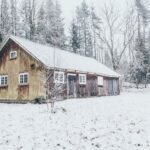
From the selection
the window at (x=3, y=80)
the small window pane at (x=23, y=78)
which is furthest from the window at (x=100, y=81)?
the window at (x=3, y=80)

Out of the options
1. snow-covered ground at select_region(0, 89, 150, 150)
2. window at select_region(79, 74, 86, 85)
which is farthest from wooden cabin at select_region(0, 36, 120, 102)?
snow-covered ground at select_region(0, 89, 150, 150)

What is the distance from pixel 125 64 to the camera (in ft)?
223

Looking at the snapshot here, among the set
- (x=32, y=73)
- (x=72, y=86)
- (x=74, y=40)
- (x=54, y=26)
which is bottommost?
(x=72, y=86)

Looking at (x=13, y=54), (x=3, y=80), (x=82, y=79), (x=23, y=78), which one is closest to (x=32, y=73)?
(x=23, y=78)

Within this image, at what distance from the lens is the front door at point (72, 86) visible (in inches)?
1120

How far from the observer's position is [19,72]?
2752cm

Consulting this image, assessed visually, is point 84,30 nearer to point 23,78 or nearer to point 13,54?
point 13,54

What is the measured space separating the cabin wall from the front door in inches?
154

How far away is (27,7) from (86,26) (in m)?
14.5

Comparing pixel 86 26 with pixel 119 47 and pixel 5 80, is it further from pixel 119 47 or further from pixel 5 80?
pixel 5 80

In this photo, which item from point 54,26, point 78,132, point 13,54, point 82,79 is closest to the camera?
point 78,132

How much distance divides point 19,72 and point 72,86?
562 centimetres

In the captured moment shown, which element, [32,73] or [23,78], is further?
[23,78]

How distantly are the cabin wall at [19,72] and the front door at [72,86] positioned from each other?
3923 mm
